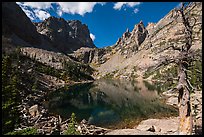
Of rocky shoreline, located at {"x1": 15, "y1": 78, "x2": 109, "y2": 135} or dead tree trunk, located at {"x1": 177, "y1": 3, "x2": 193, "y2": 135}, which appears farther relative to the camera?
rocky shoreline, located at {"x1": 15, "y1": 78, "x2": 109, "y2": 135}

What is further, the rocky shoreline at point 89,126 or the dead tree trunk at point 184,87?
the rocky shoreline at point 89,126

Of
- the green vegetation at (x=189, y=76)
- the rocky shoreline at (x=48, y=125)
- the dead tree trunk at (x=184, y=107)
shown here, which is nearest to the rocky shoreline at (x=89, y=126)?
the rocky shoreline at (x=48, y=125)

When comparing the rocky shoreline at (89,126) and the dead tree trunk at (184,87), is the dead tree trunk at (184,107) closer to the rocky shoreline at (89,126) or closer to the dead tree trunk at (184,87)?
the dead tree trunk at (184,87)

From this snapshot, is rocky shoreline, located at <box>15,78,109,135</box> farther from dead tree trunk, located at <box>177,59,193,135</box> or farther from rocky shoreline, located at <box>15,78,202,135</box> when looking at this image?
dead tree trunk, located at <box>177,59,193,135</box>

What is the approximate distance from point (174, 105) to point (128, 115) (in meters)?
16.3

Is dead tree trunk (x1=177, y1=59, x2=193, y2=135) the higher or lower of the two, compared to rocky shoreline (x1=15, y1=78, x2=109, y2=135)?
higher

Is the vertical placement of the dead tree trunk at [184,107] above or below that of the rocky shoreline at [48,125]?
above

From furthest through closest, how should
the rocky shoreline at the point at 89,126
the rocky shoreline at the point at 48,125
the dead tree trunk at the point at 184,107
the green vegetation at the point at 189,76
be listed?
the rocky shoreline at the point at 48,125 → the rocky shoreline at the point at 89,126 → the green vegetation at the point at 189,76 → the dead tree trunk at the point at 184,107

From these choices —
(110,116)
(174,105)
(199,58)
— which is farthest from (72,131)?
(174,105)

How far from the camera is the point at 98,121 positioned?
153ft

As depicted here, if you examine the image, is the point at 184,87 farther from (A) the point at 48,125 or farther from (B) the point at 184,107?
(A) the point at 48,125

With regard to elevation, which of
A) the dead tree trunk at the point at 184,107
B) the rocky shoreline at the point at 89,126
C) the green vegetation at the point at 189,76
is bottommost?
the rocky shoreline at the point at 89,126

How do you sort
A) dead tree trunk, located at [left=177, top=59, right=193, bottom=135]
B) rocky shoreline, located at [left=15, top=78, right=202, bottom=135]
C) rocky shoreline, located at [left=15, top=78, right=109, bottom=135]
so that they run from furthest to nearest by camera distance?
rocky shoreline, located at [left=15, top=78, right=109, bottom=135]
rocky shoreline, located at [left=15, top=78, right=202, bottom=135]
dead tree trunk, located at [left=177, top=59, right=193, bottom=135]

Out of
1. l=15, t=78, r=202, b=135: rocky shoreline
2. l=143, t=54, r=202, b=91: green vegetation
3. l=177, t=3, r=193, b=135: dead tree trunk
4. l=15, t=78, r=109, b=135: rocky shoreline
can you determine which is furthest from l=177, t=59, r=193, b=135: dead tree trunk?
l=15, t=78, r=109, b=135: rocky shoreline
